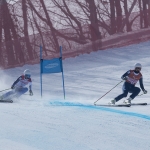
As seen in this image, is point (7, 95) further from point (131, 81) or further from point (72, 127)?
point (72, 127)

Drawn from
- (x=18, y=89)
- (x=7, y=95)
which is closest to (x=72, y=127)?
(x=7, y=95)

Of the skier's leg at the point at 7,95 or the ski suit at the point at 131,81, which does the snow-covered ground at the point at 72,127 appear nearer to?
the skier's leg at the point at 7,95

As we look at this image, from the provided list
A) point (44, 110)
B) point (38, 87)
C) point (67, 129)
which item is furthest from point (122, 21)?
point (67, 129)

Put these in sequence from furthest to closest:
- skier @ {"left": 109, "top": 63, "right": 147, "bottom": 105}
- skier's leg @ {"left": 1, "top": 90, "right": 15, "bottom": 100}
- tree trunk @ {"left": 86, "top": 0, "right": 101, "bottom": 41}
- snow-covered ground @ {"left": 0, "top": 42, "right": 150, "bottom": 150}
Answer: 1. tree trunk @ {"left": 86, "top": 0, "right": 101, "bottom": 41}
2. skier's leg @ {"left": 1, "top": 90, "right": 15, "bottom": 100}
3. skier @ {"left": 109, "top": 63, "right": 147, "bottom": 105}
4. snow-covered ground @ {"left": 0, "top": 42, "right": 150, "bottom": 150}

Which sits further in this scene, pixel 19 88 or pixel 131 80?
pixel 19 88

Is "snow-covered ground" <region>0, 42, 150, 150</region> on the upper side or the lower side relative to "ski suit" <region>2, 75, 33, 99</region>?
lower

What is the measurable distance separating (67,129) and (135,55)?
649 inches

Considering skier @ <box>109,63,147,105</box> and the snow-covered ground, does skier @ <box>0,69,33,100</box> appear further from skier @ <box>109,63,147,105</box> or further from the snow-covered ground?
skier @ <box>109,63,147,105</box>

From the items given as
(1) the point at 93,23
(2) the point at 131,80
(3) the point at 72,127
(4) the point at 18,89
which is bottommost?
(3) the point at 72,127

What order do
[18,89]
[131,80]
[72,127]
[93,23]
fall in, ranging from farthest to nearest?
[93,23] → [18,89] → [131,80] → [72,127]

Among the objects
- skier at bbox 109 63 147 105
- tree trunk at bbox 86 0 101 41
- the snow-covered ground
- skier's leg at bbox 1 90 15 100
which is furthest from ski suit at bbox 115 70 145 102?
tree trunk at bbox 86 0 101 41

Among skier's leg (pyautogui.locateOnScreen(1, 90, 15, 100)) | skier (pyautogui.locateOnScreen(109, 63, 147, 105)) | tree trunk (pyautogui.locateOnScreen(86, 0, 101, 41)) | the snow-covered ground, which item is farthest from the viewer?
tree trunk (pyautogui.locateOnScreen(86, 0, 101, 41))

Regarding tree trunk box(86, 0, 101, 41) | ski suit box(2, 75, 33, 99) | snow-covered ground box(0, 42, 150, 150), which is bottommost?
→ snow-covered ground box(0, 42, 150, 150)

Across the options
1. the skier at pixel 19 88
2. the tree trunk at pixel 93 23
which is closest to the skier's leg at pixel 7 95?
the skier at pixel 19 88
